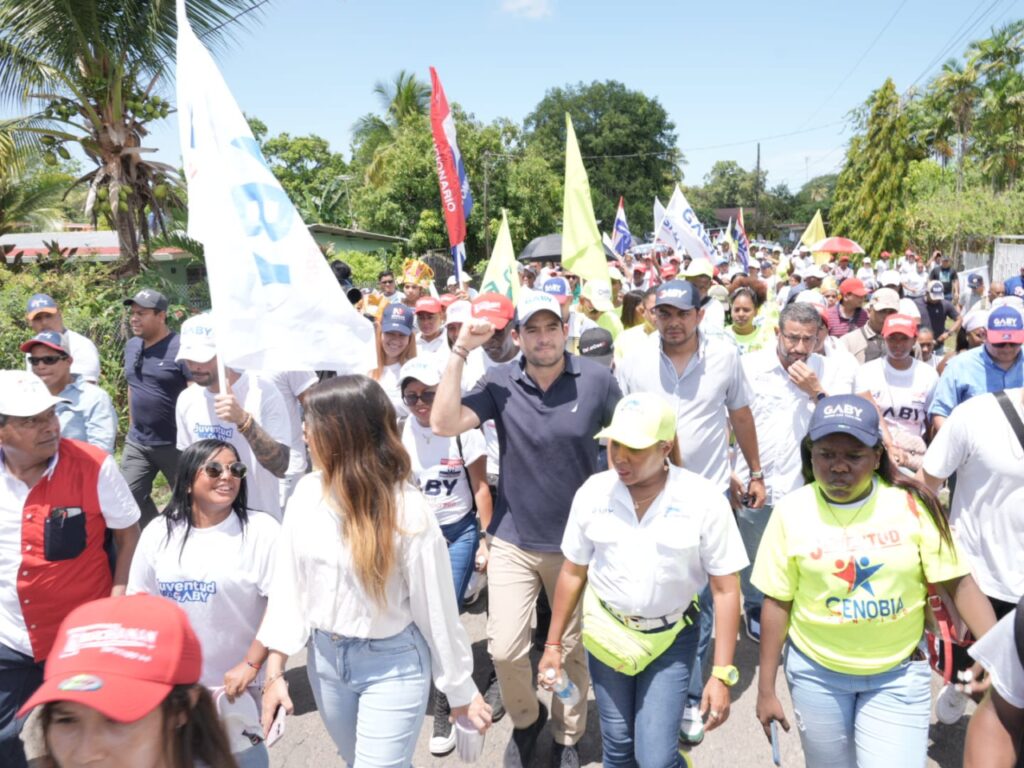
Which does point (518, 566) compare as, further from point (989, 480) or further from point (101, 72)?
point (101, 72)

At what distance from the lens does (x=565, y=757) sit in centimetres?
359

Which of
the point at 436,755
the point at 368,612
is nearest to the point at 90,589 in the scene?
the point at 368,612

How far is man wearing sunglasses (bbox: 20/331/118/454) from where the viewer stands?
4.53 m

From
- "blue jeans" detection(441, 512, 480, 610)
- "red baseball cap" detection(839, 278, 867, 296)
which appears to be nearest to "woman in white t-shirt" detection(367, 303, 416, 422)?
"blue jeans" detection(441, 512, 480, 610)

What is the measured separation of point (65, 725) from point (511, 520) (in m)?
2.33

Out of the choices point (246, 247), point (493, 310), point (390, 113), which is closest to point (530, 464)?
point (493, 310)

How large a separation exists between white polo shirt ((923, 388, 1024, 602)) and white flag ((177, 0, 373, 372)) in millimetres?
2648

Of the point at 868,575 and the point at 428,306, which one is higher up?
the point at 428,306

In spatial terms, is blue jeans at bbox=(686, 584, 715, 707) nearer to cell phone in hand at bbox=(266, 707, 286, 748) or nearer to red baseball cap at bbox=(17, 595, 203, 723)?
cell phone in hand at bbox=(266, 707, 286, 748)

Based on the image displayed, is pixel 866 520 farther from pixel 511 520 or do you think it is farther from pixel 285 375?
pixel 285 375

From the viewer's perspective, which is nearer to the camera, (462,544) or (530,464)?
(530,464)

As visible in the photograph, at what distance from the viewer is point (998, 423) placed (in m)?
3.27

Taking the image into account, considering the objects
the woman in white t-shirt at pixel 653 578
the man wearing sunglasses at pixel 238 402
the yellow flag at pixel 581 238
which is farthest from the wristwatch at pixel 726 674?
the yellow flag at pixel 581 238

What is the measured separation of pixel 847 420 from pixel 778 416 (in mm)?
2026
